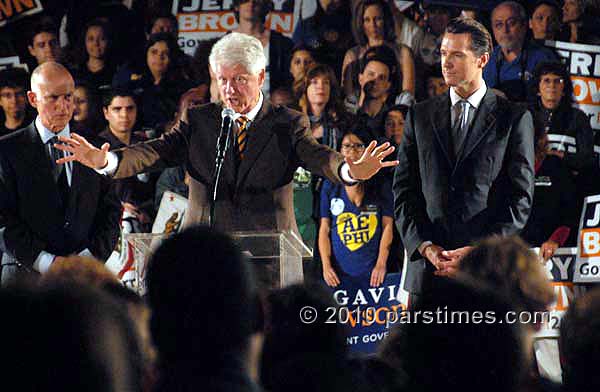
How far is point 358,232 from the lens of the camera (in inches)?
246

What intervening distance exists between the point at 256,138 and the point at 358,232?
2.46 m

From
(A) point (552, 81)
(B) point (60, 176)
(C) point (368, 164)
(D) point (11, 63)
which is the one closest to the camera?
(C) point (368, 164)

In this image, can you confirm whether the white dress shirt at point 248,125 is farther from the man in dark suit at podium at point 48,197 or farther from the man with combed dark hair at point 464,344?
the man with combed dark hair at point 464,344

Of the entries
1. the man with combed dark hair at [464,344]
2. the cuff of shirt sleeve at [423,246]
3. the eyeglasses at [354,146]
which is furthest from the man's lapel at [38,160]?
the man with combed dark hair at [464,344]

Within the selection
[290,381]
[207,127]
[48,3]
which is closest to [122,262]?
[48,3]

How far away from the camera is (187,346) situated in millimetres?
1688

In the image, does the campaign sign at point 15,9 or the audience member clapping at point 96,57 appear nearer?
the audience member clapping at point 96,57

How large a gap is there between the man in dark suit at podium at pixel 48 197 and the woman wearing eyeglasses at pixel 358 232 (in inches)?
73.5

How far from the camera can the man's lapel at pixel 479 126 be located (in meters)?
4.29

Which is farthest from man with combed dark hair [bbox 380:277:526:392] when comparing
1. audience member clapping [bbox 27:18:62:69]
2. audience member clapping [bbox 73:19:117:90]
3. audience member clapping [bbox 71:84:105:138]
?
audience member clapping [bbox 27:18:62:69]

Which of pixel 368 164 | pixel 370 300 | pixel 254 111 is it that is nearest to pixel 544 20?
pixel 370 300

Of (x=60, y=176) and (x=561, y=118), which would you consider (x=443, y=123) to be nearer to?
(x=60, y=176)

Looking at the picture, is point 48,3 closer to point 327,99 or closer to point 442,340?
point 327,99

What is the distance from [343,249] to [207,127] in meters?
2.51
